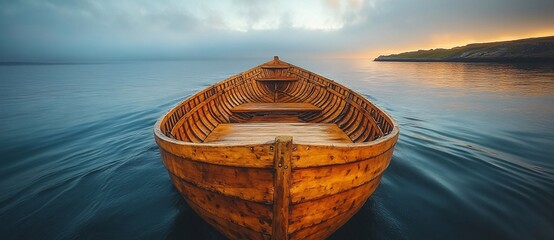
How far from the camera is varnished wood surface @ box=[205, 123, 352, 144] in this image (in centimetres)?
479

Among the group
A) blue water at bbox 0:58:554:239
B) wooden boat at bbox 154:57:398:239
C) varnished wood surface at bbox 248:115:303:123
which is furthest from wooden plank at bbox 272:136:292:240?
varnished wood surface at bbox 248:115:303:123

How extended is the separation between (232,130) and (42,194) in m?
5.15

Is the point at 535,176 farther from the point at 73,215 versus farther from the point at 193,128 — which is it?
the point at 73,215

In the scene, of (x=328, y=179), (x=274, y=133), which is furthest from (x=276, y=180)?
(x=274, y=133)

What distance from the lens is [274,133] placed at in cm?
509

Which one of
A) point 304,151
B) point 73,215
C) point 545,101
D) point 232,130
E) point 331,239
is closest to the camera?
point 304,151

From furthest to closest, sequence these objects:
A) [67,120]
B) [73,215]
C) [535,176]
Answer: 1. [67,120]
2. [535,176]
3. [73,215]

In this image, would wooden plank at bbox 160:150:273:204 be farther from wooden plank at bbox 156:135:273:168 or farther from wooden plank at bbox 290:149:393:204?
wooden plank at bbox 290:149:393:204

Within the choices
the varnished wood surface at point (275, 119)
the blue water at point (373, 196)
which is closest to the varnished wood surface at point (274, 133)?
the varnished wood surface at point (275, 119)

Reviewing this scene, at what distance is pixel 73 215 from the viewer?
5062mm

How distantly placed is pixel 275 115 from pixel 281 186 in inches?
212

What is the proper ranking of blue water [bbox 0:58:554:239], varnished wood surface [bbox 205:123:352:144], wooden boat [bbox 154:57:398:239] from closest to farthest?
wooden boat [bbox 154:57:398:239] → blue water [bbox 0:58:554:239] → varnished wood surface [bbox 205:123:352:144]

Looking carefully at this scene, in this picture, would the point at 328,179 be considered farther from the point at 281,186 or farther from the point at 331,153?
the point at 281,186

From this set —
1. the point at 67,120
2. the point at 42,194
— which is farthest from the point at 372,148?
the point at 67,120
